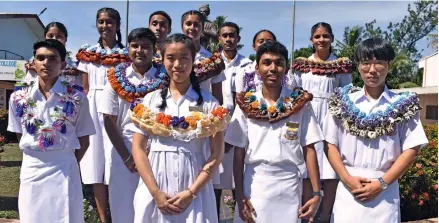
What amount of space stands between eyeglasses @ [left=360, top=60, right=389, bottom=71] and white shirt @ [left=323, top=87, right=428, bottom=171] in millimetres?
177

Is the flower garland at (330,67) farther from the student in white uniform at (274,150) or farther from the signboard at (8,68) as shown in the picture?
the signboard at (8,68)

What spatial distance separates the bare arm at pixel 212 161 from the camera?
130 inches

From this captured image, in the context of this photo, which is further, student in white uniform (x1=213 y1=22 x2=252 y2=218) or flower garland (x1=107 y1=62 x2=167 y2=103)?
student in white uniform (x1=213 y1=22 x2=252 y2=218)

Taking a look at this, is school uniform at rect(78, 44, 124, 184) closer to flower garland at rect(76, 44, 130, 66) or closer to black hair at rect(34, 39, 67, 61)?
flower garland at rect(76, 44, 130, 66)

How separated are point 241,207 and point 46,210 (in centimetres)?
147

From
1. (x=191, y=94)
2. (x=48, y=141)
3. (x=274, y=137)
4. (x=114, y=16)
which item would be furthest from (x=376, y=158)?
(x=114, y=16)

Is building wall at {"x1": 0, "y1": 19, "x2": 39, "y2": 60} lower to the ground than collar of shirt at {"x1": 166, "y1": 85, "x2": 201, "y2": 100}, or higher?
higher

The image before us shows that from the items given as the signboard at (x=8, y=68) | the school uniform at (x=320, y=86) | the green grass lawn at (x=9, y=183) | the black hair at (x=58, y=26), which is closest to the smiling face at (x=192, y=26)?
the school uniform at (x=320, y=86)

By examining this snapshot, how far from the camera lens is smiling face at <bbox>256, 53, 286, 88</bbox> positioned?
3.58m

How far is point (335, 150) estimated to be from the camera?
139 inches

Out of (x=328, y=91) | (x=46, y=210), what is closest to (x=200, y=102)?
(x=46, y=210)

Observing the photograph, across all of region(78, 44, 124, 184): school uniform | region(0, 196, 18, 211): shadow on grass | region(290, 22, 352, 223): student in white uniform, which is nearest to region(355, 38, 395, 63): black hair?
region(290, 22, 352, 223): student in white uniform

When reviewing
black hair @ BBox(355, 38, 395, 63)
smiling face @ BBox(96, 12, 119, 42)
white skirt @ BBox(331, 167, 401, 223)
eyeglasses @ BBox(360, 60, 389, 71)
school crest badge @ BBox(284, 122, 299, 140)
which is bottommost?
white skirt @ BBox(331, 167, 401, 223)

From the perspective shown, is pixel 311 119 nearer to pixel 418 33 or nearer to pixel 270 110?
pixel 270 110
